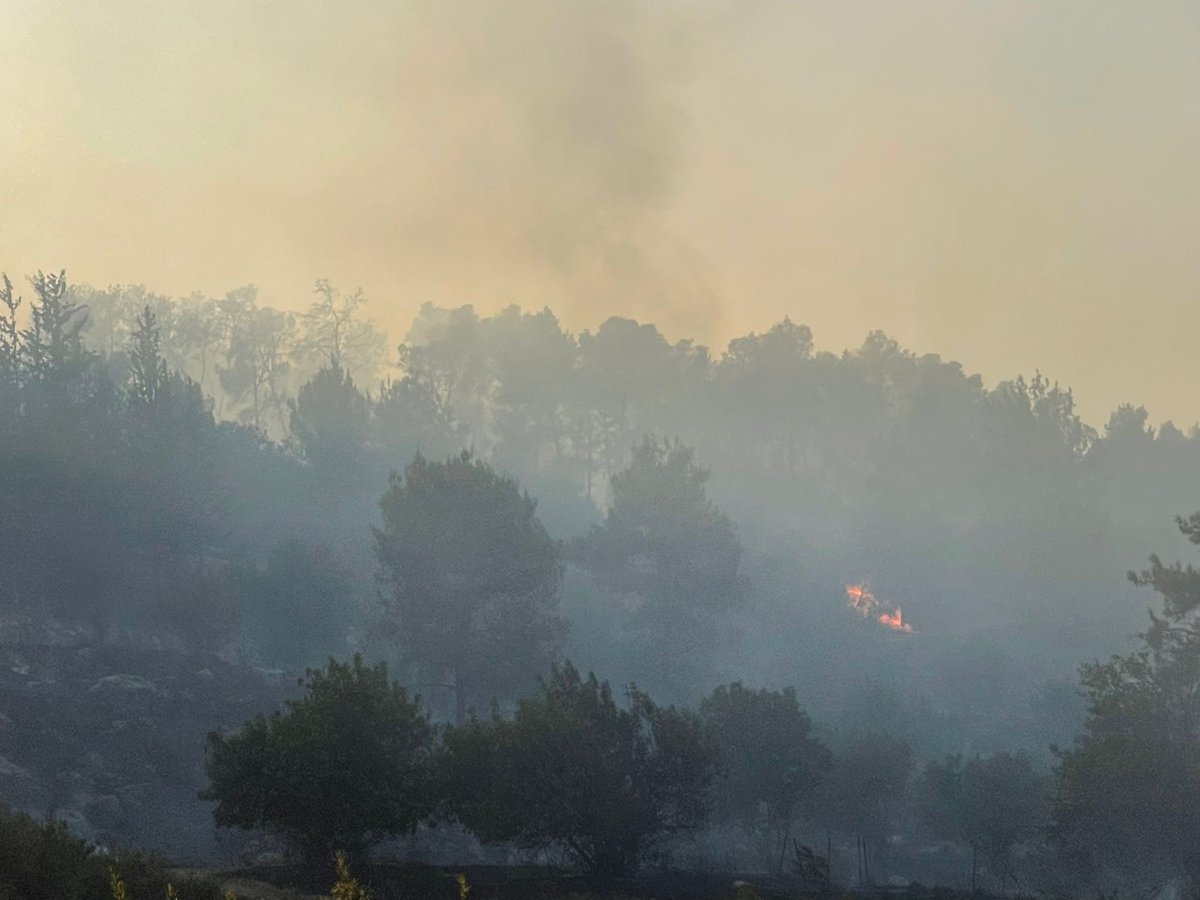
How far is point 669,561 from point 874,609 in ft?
111

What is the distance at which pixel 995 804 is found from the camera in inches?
2408

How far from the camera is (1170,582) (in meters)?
48.4

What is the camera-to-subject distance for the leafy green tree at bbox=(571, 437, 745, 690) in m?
87.3

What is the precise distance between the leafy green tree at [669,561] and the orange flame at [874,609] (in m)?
26.6

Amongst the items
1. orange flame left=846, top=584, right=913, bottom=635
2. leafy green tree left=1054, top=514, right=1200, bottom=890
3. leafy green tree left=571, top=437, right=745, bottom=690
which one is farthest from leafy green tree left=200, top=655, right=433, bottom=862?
orange flame left=846, top=584, right=913, bottom=635

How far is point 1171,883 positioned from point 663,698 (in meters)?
36.3

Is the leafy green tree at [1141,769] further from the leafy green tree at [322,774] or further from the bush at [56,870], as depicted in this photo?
the bush at [56,870]

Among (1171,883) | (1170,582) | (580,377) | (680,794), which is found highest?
(580,377)

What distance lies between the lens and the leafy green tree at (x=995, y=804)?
60.9m

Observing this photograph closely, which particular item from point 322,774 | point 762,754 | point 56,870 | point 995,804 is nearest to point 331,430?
point 762,754

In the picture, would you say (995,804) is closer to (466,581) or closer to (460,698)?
(460,698)

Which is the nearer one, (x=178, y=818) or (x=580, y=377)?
(x=178, y=818)

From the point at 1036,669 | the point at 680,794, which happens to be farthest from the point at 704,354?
the point at 680,794

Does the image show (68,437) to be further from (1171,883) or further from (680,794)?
(1171,883)
